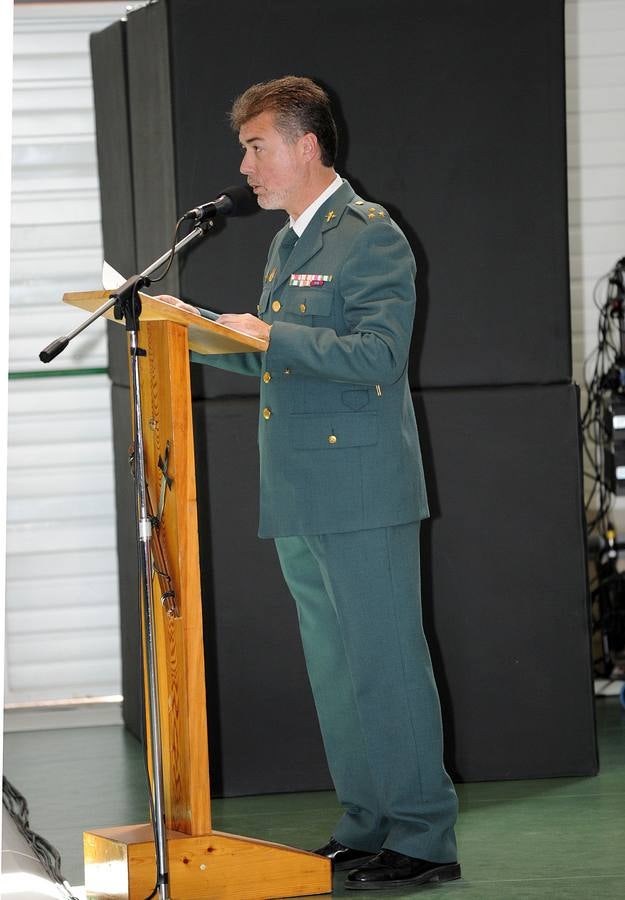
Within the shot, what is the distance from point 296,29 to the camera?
3990mm

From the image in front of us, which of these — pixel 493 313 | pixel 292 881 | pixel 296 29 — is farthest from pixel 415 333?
pixel 292 881

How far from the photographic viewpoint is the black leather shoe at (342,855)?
10.7 ft

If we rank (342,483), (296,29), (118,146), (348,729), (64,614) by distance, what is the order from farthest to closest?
1. (64,614)
2. (118,146)
3. (296,29)
4. (348,729)
5. (342,483)

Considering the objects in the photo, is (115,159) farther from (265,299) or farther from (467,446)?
(265,299)

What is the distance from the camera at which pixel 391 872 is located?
3109 mm

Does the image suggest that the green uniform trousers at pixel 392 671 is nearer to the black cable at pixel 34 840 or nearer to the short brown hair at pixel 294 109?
the black cable at pixel 34 840

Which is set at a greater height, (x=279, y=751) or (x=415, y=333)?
(x=415, y=333)

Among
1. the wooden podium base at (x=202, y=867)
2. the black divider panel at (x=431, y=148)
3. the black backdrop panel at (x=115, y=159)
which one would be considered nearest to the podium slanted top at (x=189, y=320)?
the wooden podium base at (x=202, y=867)

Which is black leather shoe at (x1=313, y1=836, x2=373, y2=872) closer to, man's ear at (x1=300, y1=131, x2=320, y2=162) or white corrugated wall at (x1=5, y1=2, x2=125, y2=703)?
man's ear at (x1=300, y1=131, x2=320, y2=162)

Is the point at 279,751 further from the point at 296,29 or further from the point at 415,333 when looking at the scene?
the point at 296,29

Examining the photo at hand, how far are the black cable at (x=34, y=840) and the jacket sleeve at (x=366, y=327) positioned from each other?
1.34 metres

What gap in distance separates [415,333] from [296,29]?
3.17 feet

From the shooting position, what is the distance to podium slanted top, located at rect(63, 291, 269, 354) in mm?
2590

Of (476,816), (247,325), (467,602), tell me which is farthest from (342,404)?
(476,816)
